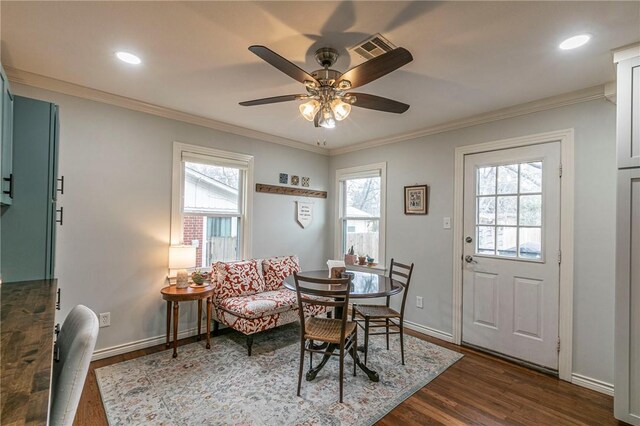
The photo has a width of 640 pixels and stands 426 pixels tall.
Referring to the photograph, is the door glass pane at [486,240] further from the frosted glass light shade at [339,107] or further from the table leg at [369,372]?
the frosted glass light shade at [339,107]

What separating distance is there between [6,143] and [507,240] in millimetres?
4007

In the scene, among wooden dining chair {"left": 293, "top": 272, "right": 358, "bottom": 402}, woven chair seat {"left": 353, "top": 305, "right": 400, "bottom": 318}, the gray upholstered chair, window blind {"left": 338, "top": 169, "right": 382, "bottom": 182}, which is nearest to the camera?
the gray upholstered chair

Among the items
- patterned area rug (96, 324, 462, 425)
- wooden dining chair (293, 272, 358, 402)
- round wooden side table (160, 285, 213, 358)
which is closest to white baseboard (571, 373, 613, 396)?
patterned area rug (96, 324, 462, 425)

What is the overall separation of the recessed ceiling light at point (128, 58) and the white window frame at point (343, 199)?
2.94m

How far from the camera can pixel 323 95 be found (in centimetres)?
192

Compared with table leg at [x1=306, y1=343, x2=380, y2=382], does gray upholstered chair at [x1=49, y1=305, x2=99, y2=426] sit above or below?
above

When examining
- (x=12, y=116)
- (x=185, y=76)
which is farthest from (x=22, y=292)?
(x=185, y=76)

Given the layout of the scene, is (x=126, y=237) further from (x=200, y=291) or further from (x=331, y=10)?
(x=331, y=10)

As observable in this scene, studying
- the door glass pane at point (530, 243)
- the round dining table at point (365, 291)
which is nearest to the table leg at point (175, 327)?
the round dining table at point (365, 291)

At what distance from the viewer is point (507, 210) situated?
2969mm

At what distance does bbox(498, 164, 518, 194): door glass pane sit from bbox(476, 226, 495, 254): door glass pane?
40 centimetres

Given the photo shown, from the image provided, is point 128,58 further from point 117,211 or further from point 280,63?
point 117,211

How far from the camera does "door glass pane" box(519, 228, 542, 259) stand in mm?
2764

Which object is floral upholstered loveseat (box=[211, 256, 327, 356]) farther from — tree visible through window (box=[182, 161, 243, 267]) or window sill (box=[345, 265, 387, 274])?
window sill (box=[345, 265, 387, 274])
